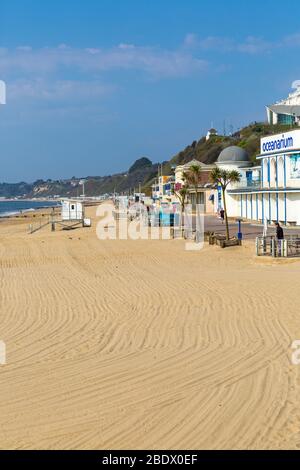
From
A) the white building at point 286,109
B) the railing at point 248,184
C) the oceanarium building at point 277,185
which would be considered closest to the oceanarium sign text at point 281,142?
the oceanarium building at point 277,185

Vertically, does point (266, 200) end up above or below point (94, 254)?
above

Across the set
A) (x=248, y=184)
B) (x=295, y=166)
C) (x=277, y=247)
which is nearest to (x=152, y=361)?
(x=277, y=247)

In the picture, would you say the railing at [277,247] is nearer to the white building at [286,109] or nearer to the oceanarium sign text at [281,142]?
the oceanarium sign text at [281,142]

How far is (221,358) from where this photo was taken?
883cm

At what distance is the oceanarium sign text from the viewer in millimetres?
28984

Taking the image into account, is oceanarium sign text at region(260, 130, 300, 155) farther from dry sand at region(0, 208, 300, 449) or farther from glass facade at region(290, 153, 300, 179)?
dry sand at region(0, 208, 300, 449)

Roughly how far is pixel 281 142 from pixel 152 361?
2396 cm

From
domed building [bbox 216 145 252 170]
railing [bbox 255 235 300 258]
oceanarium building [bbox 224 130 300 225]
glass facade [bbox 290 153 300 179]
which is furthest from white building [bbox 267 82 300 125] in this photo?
railing [bbox 255 235 300 258]

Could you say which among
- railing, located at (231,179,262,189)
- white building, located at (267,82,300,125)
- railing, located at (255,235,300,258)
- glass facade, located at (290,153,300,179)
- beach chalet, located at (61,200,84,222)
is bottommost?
railing, located at (255,235,300,258)

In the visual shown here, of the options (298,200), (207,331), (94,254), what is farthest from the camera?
(298,200)

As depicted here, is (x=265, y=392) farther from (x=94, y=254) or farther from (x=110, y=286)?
(x=94, y=254)
